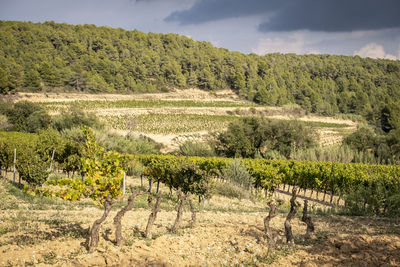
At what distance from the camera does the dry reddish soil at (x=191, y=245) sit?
215 inches

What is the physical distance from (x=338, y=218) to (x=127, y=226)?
6.26 metres

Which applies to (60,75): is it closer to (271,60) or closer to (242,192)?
(242,192)

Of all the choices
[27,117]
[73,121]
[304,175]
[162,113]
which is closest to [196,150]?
[304,175]

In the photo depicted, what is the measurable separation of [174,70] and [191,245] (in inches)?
A: 3329

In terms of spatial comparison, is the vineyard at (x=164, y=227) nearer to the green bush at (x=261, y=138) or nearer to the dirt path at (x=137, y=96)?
the green bush at (x=261, y=138)

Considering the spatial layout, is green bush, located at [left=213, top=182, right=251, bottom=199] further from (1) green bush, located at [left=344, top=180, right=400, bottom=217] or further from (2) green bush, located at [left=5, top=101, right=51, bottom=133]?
(2) green bush, located at [left=5, top=101, right=51, bottom=133]

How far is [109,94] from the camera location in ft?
226

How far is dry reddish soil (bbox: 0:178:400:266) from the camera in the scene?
18.0 ft

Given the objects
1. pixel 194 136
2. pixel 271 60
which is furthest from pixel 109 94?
pixel 271 60

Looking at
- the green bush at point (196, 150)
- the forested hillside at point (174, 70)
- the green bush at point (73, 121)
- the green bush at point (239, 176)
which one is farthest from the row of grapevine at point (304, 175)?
the forested hillside at point (174, 70)

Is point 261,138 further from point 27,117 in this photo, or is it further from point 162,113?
point 162,113

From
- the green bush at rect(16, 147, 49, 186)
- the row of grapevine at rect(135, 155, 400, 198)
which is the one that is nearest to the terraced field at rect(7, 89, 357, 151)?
the row of grapevine at rect(135, 155, 400, 198)

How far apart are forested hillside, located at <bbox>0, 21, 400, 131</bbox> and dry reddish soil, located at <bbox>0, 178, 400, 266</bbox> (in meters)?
55.3

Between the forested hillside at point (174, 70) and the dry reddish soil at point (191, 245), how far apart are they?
55.3 meters
